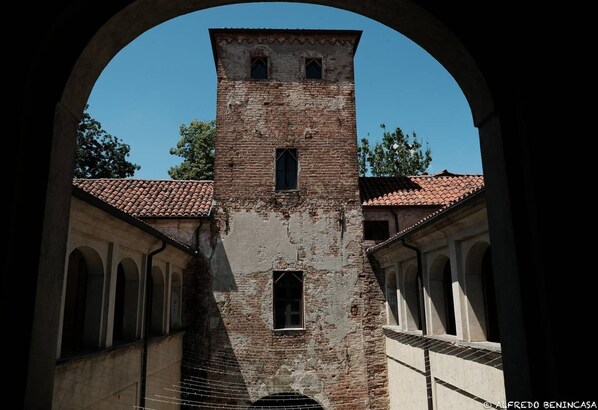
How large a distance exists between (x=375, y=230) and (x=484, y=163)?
12.1 metres

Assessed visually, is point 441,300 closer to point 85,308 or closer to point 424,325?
point 424,325

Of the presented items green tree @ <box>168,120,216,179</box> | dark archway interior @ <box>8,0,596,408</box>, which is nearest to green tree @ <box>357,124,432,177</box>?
green tree @ <box>168,120,216,179</box>

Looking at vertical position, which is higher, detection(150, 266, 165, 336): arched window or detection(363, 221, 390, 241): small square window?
detection(363, 221, 390, 241): small square window

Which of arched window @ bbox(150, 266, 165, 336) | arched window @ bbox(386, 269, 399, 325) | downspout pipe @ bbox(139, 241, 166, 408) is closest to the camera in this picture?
downspout pipe @ bbox(139, 241, 166, 408)

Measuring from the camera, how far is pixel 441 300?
32.6 ft

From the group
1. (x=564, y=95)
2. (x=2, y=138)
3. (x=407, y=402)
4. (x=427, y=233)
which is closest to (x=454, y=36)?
(x=564, y=95)

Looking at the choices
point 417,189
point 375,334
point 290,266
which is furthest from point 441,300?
point 417,189

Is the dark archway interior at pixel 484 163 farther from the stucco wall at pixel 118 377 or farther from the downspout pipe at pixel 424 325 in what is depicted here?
the downspout pipe at pixel 424 325

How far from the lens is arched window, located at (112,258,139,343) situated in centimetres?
911

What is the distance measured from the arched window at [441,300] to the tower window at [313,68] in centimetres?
817

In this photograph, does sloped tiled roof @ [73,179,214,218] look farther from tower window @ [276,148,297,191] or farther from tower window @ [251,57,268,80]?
tower window @ [251,57,268,80]

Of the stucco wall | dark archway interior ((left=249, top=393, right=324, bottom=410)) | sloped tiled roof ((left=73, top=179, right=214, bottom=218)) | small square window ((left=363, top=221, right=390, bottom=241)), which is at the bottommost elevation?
dark archway interior ((left=249, top=393, right=324, bottom=410))

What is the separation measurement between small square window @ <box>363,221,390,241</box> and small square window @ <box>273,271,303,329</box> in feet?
8.30

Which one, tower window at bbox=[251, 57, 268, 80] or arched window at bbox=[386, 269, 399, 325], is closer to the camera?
arched window at bbox=[386, 269, 399, 325]
